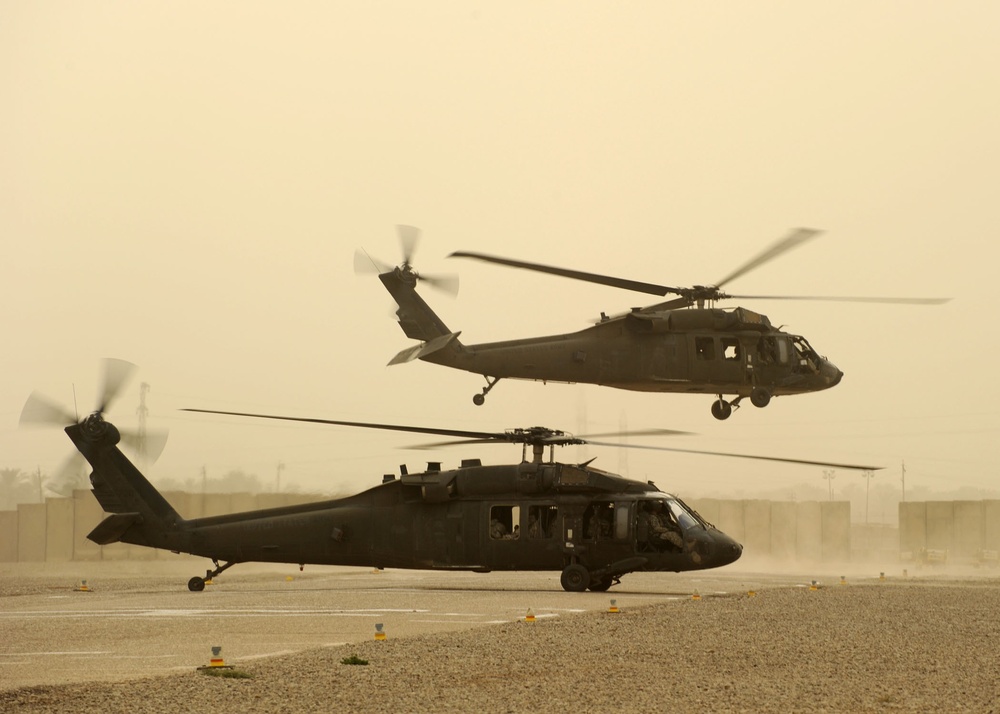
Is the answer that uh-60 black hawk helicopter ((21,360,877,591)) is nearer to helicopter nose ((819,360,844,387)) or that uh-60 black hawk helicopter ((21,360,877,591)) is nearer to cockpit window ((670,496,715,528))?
cockpit window ((670,496,715,528))

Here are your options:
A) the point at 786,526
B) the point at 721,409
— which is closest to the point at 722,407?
the point at 721,409

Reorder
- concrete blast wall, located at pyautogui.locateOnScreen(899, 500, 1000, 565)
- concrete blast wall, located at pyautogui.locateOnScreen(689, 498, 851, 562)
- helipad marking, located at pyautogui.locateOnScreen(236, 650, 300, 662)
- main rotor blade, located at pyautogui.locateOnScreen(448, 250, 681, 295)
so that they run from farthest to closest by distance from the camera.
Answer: concrete blast wall, located at pyautogui.locateOnScreen(689, 498, 851, 562) < concrete blast wall, located at pyautogui.locateOnScreen(899, 500, 1000, 565) < main rotor blade, located at pyautogui.locateOnScreen(448, 250, 681, 295) < helipad marking, located at pyautogui.locateOnScreen(236, 650, 300, 662)

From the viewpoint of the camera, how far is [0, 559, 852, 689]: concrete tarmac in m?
13.5

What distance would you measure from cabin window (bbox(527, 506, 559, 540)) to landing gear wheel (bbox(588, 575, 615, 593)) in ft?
4.35

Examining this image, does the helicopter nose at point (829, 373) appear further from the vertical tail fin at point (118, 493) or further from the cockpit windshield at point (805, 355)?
the vertical tail fin at point (118, 493)

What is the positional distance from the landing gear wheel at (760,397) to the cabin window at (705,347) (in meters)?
1.24

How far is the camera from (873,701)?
443 inches

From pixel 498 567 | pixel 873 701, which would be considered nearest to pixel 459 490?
pixel 498 567

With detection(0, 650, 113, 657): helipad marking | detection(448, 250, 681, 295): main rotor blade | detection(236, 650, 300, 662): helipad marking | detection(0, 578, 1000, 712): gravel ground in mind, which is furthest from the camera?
detection(448, 250, 681, 295): main rotor blade

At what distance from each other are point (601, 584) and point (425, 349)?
611cm

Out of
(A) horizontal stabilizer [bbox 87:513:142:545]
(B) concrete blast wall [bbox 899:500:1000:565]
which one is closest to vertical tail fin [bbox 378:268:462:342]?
(A) horizontal stabilizer [bbox 87:513:142:545]

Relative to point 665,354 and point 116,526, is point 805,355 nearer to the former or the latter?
point 665,354

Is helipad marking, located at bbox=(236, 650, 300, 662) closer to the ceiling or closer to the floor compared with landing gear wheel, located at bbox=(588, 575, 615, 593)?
closer to the ceiling

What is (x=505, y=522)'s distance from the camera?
80.3 ft
